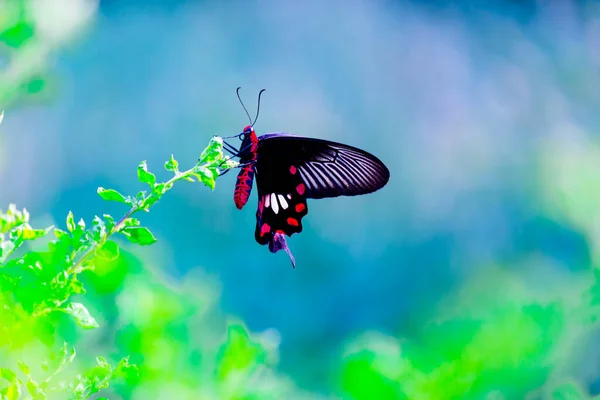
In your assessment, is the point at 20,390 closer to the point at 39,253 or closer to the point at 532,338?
the point at 39,253

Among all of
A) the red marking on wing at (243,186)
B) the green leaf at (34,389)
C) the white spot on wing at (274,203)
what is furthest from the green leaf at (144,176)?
the white spot on wing at (274,203)

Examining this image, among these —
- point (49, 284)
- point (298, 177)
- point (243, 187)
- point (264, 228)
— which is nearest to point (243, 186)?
point (243, 187)

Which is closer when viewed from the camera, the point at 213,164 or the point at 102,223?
the point at 102,223

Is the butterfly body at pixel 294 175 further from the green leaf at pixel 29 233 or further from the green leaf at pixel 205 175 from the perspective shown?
the green leaf at pixel 29 233

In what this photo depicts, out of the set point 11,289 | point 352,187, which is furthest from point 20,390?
point 352,187

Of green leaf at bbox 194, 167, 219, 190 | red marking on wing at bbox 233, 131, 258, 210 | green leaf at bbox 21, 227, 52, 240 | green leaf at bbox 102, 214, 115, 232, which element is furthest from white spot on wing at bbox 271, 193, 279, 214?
green leaf at bbox 21, 227, 52, 240

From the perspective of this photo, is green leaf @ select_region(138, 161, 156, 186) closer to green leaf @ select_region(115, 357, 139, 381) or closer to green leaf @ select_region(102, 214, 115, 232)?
green leaf @ select_region(102, 214, 115, 232)

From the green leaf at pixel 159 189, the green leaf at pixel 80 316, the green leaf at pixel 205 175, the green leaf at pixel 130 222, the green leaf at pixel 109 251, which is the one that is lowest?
the green leaf at pixel 80 316

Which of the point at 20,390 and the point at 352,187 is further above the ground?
the point at 352,187
